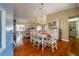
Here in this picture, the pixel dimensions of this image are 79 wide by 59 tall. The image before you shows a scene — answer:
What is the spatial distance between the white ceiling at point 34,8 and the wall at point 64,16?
6 cm

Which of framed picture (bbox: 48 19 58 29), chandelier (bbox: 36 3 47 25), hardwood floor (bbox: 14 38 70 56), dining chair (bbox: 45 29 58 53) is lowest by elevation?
hardwood floor (bbox: 14 38 70 56)

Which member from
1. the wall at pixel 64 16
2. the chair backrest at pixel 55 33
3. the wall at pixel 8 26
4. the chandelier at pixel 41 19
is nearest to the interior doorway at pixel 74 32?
the wall at pixel 64 16

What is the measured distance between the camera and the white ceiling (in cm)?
192

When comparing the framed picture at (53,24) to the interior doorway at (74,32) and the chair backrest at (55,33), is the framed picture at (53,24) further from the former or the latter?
the interior doorway at (74,32)

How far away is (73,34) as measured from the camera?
194cm

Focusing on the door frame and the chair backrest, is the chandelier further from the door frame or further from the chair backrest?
the door frame

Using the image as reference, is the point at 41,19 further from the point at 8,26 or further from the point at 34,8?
the point at 8,26

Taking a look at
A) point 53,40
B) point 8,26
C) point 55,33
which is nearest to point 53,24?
point 55,33

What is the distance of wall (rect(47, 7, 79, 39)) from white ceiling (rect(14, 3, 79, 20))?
0.06 meters

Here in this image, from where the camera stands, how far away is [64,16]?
1.94 meters

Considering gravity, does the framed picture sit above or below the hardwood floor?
above

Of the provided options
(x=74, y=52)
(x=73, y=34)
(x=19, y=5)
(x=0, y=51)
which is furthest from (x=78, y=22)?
(x=0, y=51)

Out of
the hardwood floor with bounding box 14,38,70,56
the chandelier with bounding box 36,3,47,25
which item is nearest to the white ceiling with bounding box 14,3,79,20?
the chandelier with bounding box 36,3,47,25

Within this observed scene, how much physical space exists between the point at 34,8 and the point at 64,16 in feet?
1.73
